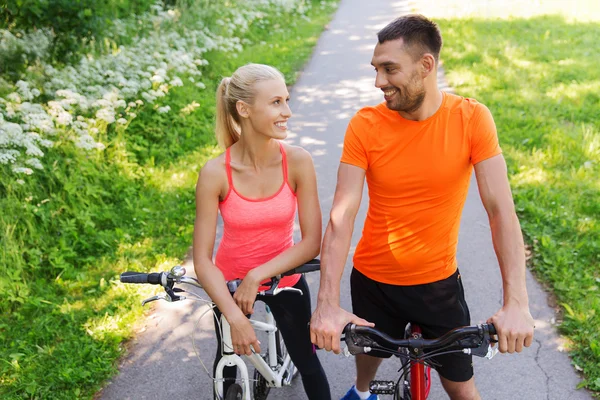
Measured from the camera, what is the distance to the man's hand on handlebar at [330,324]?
223cm

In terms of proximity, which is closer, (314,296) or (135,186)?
(314,296)

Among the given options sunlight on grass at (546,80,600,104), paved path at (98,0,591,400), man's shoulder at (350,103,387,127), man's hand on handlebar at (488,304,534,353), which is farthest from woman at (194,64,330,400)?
sunlight on grass at (546,80,600,104)

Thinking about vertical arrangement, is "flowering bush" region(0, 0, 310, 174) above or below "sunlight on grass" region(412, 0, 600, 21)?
above

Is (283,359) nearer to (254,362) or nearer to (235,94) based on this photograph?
(254,362)

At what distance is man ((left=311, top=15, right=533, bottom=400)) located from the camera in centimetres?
251

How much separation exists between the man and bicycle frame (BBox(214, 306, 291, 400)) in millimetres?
568

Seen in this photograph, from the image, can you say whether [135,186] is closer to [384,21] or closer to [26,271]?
[26,271]

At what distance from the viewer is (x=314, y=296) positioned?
16.5ft

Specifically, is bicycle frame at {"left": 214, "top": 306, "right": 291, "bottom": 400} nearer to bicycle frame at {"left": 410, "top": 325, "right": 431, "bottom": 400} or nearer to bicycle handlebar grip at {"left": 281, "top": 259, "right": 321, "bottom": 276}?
bicycle handlebar grip at {"left": 281, "top": 259, "right": 321, "bottom": 276}

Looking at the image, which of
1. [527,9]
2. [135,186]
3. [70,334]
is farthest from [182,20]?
[527,9]

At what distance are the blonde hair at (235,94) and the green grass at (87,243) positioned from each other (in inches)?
83.8

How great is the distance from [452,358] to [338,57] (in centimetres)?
1056

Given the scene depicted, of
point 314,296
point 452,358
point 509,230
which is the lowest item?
point 314,296

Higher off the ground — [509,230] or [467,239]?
[509,230]
